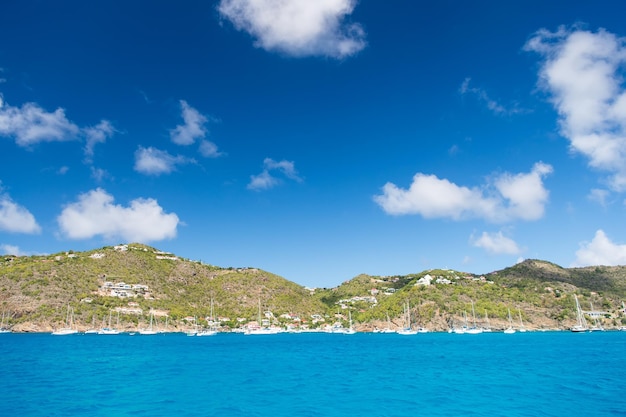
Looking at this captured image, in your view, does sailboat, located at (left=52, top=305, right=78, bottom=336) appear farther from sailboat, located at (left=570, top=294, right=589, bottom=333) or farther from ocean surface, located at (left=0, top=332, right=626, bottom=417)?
sailboat, located at (left=570, top=294, right=589, bottom=333)

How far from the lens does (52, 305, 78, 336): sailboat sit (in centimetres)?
13525

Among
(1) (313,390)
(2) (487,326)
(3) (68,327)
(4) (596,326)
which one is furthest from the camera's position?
(2) (487,326)

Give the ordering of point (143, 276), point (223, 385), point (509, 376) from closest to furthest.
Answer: point (223, 385), point (509, 376), point (143, 276)

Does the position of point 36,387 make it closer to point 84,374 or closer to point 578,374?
point 84,374

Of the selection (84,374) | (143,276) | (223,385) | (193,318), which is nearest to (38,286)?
(143,276)

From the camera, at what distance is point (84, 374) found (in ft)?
131

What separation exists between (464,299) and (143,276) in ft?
502

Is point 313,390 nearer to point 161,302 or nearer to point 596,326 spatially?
point 161,302

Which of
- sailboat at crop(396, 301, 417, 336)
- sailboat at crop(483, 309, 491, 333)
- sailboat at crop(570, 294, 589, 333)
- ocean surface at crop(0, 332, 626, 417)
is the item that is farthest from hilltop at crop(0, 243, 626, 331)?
ocean surface at crop(0, 332, 626, 417)

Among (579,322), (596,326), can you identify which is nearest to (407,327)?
(579,322)

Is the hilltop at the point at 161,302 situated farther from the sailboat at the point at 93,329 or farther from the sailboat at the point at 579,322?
the sailboat at the point at 579,322

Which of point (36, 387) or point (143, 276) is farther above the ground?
point (143, 276)

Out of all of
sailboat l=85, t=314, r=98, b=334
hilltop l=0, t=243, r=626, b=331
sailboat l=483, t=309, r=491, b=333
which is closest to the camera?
sailboat l=85, t=314, r=98, b=334

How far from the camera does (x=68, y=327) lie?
5738 inches
